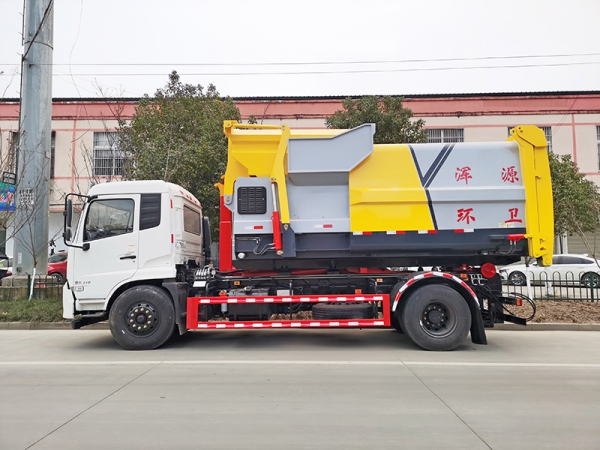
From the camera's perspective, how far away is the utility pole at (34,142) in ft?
44.0

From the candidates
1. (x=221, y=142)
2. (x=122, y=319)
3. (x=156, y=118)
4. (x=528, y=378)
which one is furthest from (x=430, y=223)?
(x=156, y=118)

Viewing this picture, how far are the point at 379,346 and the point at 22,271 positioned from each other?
424 inches

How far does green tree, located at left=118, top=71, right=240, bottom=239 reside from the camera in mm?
14234

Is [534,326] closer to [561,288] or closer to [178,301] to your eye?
[561,288]

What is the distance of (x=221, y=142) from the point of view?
1552 cm

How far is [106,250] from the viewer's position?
27.7 feet

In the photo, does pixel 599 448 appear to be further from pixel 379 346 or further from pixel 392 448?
pixel 379 346

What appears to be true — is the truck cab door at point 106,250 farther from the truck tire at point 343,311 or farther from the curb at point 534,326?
the curb at point 534,326

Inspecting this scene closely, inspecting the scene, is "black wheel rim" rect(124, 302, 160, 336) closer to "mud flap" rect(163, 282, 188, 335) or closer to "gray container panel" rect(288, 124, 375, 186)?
"mud flap" rect(163, 282, 188, 335)

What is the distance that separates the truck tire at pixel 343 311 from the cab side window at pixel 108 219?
3.74m

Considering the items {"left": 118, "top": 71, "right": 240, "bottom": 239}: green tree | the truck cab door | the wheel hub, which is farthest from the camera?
{"left": 118, "top": 71, "right": 240, "bottom": 239}: green tree

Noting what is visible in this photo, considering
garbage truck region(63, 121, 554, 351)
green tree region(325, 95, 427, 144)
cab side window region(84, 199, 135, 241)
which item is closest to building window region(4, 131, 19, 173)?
cab side window region(84, 199, 135, 241)

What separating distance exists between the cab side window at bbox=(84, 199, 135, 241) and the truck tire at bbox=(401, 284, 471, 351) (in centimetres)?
524

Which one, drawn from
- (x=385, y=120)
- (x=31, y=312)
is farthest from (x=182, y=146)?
(x=385, y=120)
